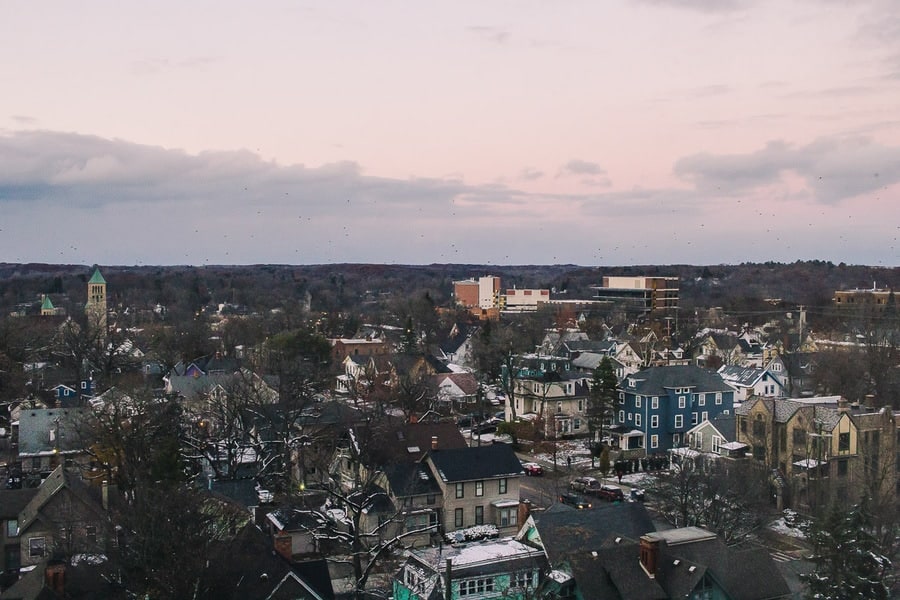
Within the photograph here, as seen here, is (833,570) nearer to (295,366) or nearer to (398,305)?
(295,366)

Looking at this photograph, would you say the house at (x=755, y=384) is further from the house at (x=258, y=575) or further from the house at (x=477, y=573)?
the house at (x=258, y=575)

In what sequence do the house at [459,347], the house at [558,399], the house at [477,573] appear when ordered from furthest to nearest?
the house at [459,347]
the house at [558,399]
the house at [477,573]

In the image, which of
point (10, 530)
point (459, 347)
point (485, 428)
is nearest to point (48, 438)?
point (10, 530)

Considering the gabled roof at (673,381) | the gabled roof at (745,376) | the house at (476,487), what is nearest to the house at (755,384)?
the gabled roof at (745,376)

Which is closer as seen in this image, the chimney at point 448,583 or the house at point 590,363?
the chimney at point 448,583

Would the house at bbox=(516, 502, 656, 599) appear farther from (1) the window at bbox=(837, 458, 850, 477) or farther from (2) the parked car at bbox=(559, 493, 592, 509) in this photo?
(1) the window at bbox=(837, 458, 850, 477)

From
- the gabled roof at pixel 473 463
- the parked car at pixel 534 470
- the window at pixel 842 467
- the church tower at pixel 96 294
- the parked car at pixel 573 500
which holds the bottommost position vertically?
the parked car at pixel 534 470

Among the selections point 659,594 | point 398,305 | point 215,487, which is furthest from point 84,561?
point 398,305
